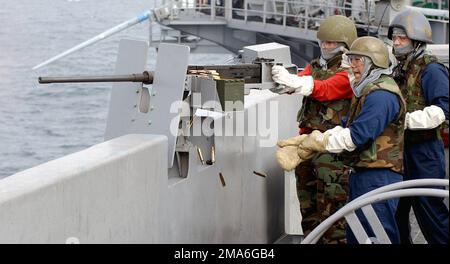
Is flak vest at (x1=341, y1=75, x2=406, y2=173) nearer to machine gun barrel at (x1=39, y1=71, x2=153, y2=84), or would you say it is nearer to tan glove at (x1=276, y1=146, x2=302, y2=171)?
tan glove at (x1=276, y1=146, x2=302, y2=171)

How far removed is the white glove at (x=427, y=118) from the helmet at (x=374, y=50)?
795 mm

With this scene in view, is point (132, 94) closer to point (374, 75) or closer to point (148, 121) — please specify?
point (148, 121)

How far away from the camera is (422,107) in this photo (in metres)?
8.16

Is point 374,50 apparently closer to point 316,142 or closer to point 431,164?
point 316,142

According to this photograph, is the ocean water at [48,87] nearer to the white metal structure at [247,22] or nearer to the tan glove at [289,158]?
the white metal structure at [247,22]

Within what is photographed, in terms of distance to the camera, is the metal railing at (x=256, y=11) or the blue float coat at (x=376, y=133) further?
the metal railing at (x=256, y=11)

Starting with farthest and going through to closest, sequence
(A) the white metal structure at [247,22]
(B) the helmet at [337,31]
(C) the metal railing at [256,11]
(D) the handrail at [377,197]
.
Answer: (C) the metal railing at [256,11], (A) the white metal structure at [247,22], (B) the helmet at [337,31], (D) the handrail at [377,197]

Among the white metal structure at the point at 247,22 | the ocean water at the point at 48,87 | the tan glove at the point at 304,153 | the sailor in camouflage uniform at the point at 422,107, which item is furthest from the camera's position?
the white metal structure at the point at 247,22

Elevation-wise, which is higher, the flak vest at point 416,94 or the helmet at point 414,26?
the helmet at point 414,26

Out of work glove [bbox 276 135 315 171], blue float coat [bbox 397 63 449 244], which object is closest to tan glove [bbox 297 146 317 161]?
work glove [bbox 276 135 315 171]

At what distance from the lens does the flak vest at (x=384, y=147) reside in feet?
23.5

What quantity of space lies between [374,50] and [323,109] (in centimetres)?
139

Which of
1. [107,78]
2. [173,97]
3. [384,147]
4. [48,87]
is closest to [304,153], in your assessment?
[384,147]

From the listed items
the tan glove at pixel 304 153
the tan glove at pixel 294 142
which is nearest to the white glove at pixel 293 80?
the tan glove at pixel 294 142
